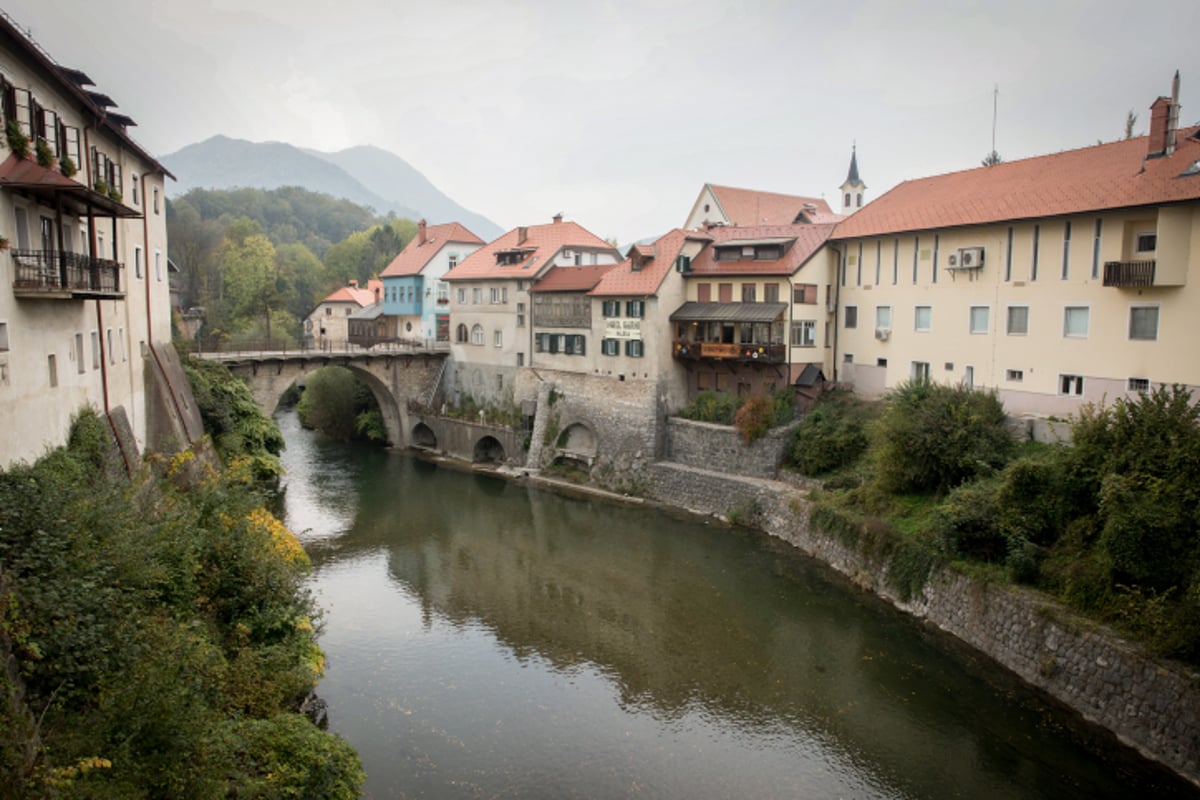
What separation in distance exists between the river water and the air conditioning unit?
1207cm

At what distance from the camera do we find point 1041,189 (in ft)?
88.2

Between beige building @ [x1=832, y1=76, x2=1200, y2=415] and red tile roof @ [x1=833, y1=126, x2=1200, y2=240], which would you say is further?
red tile roof @ [x1=833, y1=126, x2=1200, y2=240]

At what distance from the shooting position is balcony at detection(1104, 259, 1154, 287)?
902 inches

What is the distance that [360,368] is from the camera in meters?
44.8

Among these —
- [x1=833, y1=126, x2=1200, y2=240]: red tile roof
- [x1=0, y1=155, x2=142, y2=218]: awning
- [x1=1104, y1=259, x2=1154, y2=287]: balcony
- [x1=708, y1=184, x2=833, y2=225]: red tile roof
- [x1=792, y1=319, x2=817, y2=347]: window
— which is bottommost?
[x1=792, y1=319, x2=817, y2=347]: window

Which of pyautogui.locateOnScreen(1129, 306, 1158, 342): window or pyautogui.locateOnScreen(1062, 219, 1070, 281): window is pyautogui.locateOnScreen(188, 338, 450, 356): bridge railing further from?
pyautogui.locateOnScreen(1129, 306, 1158, 342): window

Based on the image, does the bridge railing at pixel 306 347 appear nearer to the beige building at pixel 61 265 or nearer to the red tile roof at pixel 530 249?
the red tile roof at pixel 530 249

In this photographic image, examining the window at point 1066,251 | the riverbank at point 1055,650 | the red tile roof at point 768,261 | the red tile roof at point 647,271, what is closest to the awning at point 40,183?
the riverbank at point 1055,650

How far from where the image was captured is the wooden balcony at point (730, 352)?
32.9 metres

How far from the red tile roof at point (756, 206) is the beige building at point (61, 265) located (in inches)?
1278

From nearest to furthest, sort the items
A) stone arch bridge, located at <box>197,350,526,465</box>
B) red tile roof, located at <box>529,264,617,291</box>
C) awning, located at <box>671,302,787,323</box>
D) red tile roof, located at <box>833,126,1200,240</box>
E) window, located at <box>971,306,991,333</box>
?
red tile roof, located at <box>833,126,1200,240</box>
window, located at <box>971,306,991,333</box>
awning, located at <box>671,302,787,323</box>
stone arch bridge, located at <box>197,350,526,465</box>
red tile roof, located at <box>529,264,617,291</box>

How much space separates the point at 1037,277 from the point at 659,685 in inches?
741

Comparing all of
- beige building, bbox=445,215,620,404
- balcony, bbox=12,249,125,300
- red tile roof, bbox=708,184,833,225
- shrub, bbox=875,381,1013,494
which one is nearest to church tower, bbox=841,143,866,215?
red tile roof, bbox=708,184,833,225

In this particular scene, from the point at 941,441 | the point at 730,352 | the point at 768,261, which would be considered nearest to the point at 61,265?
the point at 941,441
